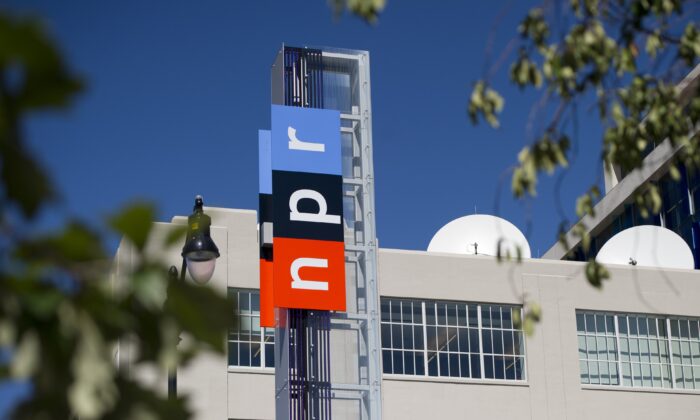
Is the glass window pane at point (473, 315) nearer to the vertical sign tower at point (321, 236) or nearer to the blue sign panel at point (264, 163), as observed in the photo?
the vertical sign tower at point (321, 236)

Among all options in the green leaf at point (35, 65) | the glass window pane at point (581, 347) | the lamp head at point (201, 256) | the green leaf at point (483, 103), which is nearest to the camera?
the green leaf at point (35, 65)

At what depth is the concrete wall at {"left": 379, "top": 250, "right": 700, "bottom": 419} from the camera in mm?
38406

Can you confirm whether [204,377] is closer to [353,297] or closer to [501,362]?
[353,297]

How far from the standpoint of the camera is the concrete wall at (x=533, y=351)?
126 feet

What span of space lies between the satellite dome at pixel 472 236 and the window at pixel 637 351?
4377 mm

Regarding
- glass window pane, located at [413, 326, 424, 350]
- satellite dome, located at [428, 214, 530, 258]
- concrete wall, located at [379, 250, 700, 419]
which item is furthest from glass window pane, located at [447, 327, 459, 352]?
satellite dome, located at [428, 214, 530, 258]

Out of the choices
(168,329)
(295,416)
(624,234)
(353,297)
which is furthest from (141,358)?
(624,234)

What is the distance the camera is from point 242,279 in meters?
37.4

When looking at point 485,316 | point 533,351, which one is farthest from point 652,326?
point 485,316

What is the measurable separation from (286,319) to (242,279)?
206 inches

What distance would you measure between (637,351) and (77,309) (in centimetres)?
3880

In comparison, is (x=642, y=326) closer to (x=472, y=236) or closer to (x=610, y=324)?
(x=610, y=324)

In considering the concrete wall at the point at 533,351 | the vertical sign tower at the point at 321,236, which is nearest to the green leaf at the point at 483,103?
the vertical sign tower at the point at 321,236

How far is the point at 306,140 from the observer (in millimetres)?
33312
